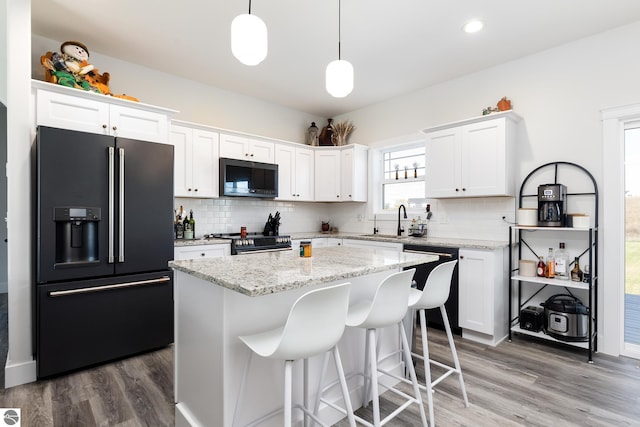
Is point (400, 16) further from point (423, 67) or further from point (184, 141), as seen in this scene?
point (184, 141)

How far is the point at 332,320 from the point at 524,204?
113 inches

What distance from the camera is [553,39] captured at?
9.80ft

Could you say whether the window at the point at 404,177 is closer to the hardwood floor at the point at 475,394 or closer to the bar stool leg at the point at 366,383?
the hardwood floor at the point at 475,394

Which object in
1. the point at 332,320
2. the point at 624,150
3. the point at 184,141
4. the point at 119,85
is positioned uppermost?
the point at 119,85

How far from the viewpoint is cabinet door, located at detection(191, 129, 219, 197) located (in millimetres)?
3646

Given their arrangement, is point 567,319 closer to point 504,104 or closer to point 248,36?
point 504,104

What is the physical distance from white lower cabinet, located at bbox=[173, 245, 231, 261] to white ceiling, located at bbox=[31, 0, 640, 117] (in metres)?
1.93

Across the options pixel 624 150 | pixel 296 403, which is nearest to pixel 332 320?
pixel 296 403

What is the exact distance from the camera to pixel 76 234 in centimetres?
244

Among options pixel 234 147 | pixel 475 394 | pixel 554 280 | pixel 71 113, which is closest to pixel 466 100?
pixel 554 280

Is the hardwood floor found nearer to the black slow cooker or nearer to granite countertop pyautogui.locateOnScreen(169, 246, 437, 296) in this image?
the black slow cooker

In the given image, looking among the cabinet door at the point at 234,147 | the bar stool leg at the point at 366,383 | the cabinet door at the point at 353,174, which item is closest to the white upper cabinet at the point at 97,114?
the cabinet door at the point at 234,147

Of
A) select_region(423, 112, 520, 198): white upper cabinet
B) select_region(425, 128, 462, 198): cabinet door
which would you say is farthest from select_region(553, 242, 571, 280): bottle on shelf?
select_region(425, 128, 462, 198): cabinet door

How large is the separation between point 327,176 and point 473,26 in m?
2.59
